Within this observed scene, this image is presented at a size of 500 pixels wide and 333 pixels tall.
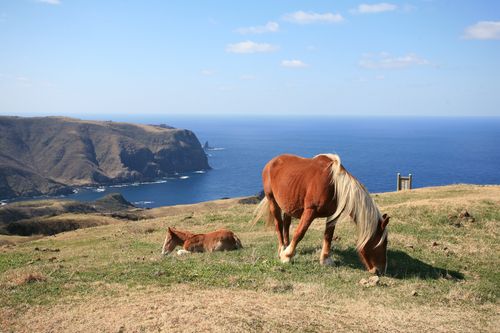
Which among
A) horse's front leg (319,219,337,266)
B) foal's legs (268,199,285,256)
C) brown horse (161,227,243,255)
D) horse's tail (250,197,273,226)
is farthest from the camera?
brown horse (161,227,243,255)

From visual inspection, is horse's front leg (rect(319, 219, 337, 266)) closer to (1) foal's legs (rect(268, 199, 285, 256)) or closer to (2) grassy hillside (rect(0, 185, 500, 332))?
(2) grassy hillside (rect(0, 185, 500, 332))

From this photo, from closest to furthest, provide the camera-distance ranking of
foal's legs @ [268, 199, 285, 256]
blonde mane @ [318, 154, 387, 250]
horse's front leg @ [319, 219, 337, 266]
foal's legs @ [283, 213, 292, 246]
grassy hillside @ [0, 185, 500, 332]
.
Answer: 1. grassy hillside @ [0, 185, 500, 332]
2. blonde mane @ [318, 154, 387, 250]
3. horse's front leg @ [319, 219, 337, 266]
4. foal's legs @ [268, 199, 285, 256]
5. foal's legs @ [283, 213, 292, 246]

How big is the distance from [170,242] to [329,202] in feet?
25.0

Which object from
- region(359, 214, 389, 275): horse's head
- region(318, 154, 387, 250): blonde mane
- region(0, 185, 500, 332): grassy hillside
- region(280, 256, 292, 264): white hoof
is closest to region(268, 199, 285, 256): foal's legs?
region(0, 185, 500, 332): grassy hillside

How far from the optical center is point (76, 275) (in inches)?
499

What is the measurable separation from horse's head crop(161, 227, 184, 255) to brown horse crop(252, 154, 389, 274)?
→ 5.26m

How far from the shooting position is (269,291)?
10.7 m

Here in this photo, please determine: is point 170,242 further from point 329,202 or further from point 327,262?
point 329,202

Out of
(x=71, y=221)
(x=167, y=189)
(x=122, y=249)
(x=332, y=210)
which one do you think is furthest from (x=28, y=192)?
(x=332, y=210)

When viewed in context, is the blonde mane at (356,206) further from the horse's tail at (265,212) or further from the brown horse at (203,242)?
the brown horse at (203,242)

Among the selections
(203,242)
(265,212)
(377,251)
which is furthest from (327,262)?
(203,242)

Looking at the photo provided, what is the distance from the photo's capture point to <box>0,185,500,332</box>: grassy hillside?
A: 874cm

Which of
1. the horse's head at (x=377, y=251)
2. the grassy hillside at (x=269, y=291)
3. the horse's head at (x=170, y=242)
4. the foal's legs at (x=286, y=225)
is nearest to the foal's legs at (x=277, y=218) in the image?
the foal's legs at (x=286, y=225)

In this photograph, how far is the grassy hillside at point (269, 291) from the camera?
28.7 feet
